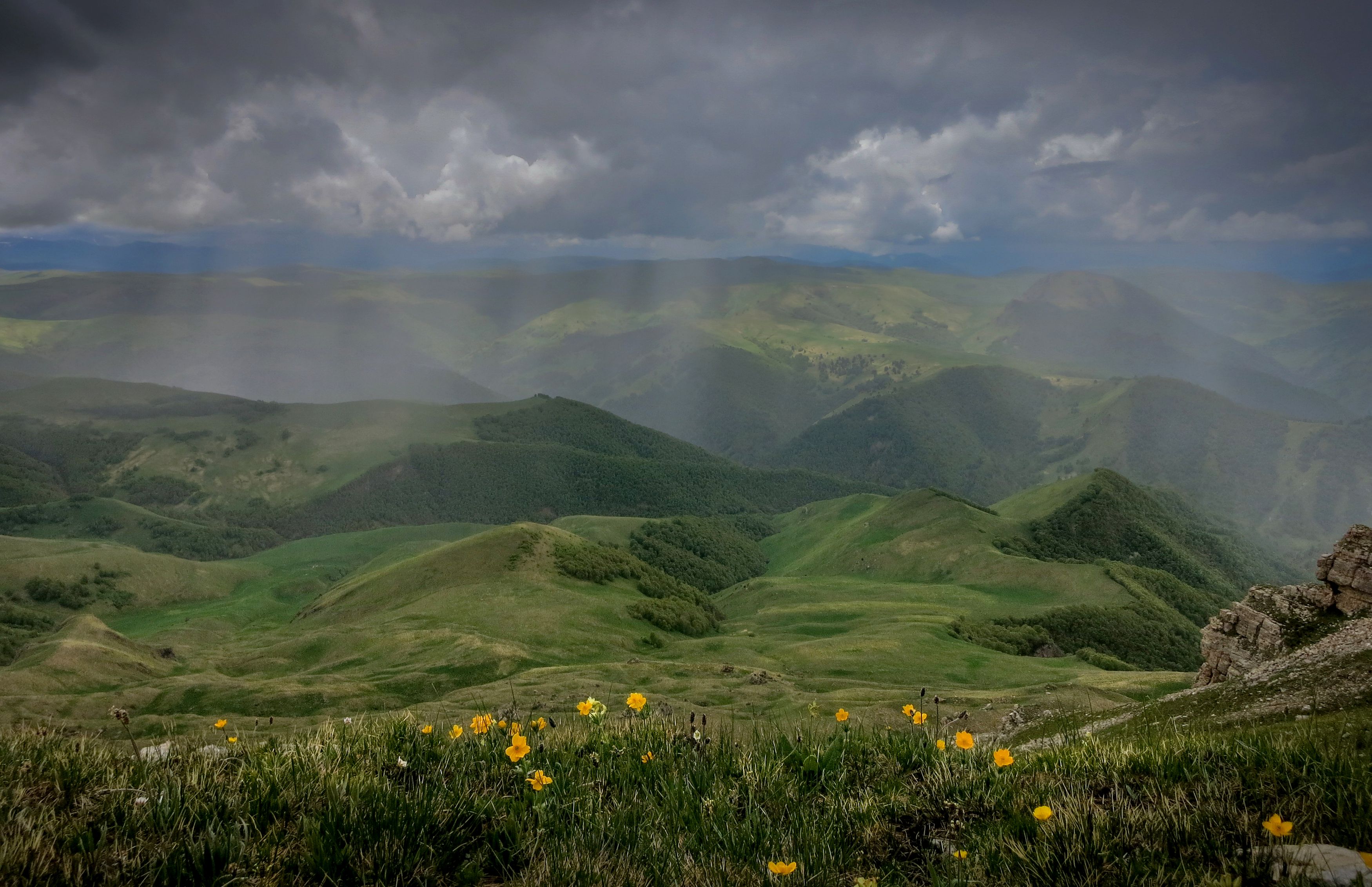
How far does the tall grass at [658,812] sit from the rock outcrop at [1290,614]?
42.3 metres

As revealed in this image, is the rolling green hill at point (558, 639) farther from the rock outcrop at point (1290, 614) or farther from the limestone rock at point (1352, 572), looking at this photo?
the limestone rock at point (1352, 572)

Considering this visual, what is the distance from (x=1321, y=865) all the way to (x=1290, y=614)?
5294 cm

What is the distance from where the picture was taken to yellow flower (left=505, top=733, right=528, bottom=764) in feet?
20.9

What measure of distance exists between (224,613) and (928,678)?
7177 inches

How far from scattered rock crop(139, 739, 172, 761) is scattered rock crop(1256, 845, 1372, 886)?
9034 millimetres

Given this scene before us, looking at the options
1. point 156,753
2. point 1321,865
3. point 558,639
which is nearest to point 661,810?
point 1321,865

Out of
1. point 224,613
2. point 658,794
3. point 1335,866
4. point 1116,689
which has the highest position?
point 1335,866

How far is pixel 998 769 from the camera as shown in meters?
7.01

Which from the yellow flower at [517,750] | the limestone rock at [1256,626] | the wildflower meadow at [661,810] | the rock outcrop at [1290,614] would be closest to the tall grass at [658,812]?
the wildflower meadow at [661,810]

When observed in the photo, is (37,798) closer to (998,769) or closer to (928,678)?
(998,769)

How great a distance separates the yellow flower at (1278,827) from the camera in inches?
173

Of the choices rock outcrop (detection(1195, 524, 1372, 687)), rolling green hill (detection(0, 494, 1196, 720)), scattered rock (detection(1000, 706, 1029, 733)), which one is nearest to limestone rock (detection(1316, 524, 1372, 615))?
rock outcrop (detection(1195, 524, 1372, 687))

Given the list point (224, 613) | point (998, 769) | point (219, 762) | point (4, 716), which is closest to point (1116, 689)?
point (998, 769)

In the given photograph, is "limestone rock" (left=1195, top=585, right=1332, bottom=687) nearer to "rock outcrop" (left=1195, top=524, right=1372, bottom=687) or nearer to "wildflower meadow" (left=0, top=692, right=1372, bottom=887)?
"rock outcrop" (left=1195, top=524, right=1372, bottom=687)
